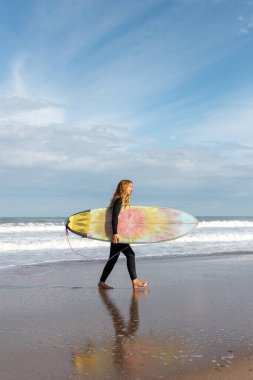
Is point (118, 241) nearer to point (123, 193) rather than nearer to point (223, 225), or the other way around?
point (123, 193)

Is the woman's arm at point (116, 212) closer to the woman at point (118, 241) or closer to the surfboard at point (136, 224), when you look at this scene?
the woman at point (118, 241)

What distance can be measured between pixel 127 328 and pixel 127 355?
0.89 meters

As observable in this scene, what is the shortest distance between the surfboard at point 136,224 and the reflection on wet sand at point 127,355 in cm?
293

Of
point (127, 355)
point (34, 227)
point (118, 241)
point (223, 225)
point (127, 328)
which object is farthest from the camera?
point (223, 225)

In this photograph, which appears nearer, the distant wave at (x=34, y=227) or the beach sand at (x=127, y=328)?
the beach sand at (x=127, y=328)

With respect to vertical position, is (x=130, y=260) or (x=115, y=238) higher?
(x=115, y=238)

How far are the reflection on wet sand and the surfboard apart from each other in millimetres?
2930

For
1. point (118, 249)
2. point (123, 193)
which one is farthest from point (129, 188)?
point (118, 249)

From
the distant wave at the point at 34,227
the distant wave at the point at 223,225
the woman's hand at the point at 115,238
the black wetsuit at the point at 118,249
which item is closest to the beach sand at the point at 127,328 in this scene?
the black wetsuit at the point at 118,249

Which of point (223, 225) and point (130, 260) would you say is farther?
point (223, 225)

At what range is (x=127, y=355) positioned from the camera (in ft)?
10.6

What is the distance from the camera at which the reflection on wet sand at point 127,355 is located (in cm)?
288

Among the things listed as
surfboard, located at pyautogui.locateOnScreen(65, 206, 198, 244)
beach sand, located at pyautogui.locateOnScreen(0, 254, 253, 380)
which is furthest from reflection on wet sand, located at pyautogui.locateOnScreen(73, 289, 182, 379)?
surfboard, located at pyautogui.locateOnScreen(65, 206, 198, 244)

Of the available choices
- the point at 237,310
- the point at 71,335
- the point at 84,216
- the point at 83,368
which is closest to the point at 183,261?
the point at 84,216
